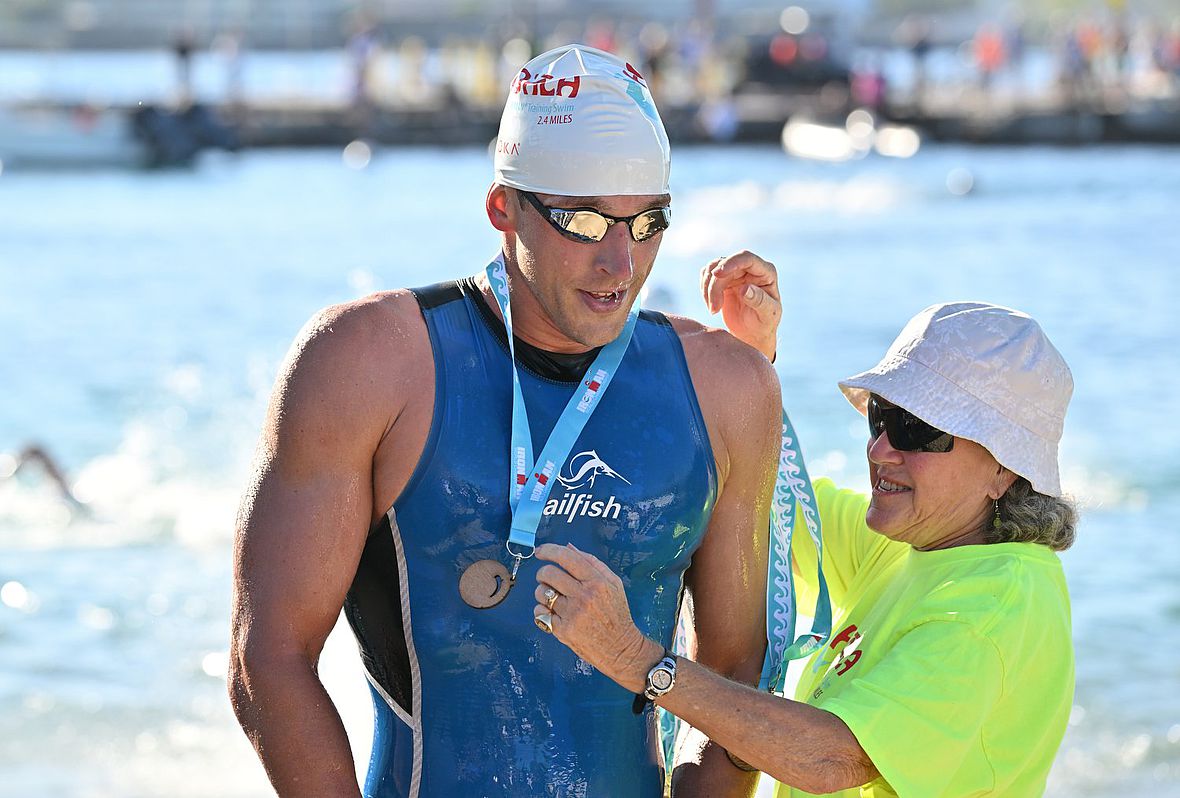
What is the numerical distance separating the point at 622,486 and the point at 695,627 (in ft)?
1.37

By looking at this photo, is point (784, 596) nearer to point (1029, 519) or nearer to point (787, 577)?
point (787, 577)

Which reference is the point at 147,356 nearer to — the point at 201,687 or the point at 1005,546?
the point at 201,687

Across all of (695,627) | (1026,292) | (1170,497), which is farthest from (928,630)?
(1026,292)

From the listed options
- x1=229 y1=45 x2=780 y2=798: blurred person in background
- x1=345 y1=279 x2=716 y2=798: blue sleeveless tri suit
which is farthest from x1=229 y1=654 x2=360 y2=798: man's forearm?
x1=345 y1=279 x2=716 y2=798: blue sleeveless tri suit

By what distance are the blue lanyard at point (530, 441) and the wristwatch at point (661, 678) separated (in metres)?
0.28

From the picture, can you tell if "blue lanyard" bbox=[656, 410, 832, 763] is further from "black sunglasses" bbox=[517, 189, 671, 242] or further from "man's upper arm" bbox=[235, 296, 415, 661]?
"man's upper arm" bbox=[235, 296, 415, 661]

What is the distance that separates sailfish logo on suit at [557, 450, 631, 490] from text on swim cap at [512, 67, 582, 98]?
2.03 feet

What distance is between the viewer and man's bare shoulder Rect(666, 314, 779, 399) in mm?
2941

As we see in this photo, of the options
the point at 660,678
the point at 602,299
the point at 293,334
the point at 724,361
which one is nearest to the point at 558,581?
the point at 660,678

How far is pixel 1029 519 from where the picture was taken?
9.69 feet

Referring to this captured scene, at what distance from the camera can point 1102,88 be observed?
38219mm

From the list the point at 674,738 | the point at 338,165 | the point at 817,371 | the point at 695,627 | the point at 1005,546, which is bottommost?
the point at 338,165

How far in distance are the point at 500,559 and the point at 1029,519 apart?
3.20 ft

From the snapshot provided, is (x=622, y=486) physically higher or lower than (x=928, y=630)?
higher
